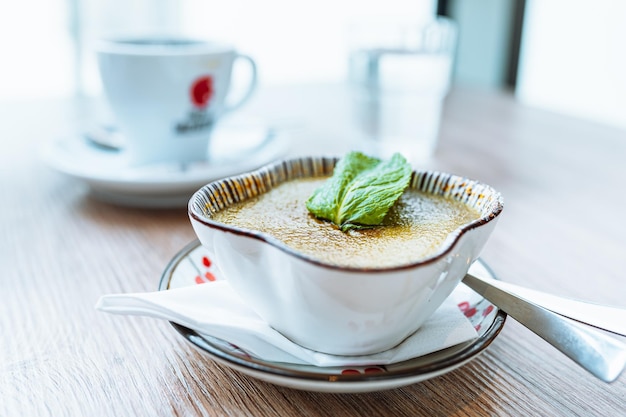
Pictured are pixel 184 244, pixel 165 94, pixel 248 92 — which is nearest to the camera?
pixel 184 244

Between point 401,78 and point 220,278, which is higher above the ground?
point 401,78

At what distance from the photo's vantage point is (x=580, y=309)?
1.65ft

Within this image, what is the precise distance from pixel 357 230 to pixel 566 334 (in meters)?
0.18

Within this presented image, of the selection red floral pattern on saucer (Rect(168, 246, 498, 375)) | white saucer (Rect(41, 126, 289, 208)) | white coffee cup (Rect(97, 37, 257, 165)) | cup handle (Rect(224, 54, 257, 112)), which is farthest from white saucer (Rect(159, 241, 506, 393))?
cup handle (Rect(224, 54, 257, 112))

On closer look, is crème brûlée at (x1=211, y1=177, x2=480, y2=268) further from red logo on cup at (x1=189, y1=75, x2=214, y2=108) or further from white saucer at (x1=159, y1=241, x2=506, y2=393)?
red logo on cup at (x1=189, y1=75, x2=214, y2=108)

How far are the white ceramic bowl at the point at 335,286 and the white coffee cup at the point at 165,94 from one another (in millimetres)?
414

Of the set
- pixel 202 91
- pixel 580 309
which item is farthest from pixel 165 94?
pixel 580 309

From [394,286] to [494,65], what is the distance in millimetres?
2653

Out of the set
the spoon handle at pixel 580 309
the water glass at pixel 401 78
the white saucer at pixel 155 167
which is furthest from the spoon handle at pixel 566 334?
the water glass at pixel 401 78

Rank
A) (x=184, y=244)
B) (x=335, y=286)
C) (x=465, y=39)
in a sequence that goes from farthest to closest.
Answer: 1. (x=465, y=39)
2. (x=184, y=244)
3. (x=335, y=286)

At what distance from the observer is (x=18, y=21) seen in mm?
2658

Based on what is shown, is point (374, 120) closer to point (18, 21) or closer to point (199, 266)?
point (199, 266)

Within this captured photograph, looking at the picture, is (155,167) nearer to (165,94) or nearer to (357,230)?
(165,94)

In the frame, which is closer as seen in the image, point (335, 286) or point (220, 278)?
point (335, 286)
